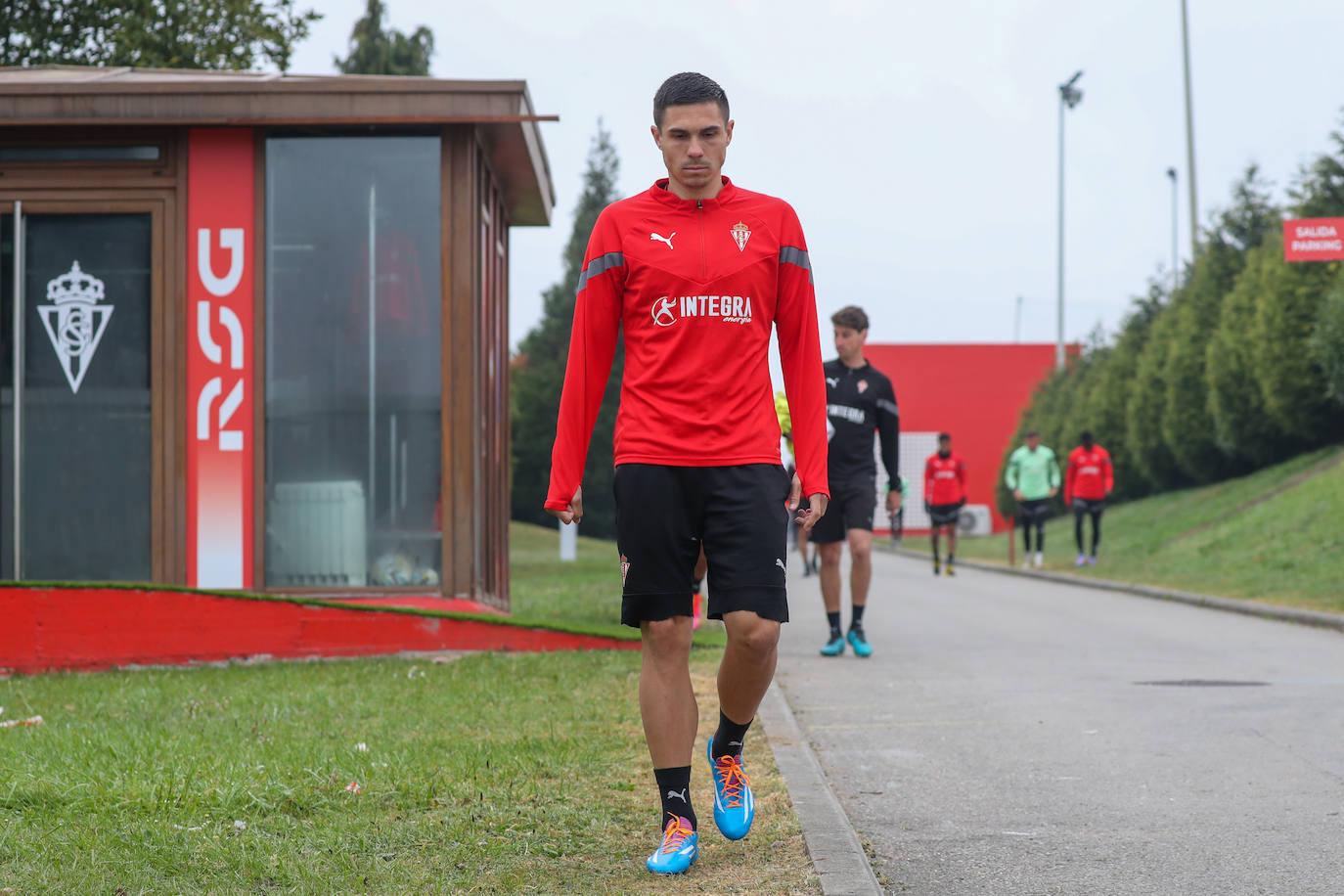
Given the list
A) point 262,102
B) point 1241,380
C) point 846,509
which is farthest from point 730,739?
point 1241,380

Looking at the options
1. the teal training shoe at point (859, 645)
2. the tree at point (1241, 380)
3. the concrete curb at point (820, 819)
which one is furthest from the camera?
the tree at point (1241, 380)

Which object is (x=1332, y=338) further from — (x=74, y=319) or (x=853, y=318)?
(x=74, y=319)

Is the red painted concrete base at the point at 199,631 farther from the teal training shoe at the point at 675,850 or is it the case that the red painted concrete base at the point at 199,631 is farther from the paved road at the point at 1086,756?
the teal training shoe at the point at 675,850

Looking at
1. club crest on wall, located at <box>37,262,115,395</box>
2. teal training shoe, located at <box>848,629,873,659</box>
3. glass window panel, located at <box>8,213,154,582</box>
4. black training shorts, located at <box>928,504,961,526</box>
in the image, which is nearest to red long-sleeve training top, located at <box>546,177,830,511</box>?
teal training shoe, located at <box>848,629,873,659</box>

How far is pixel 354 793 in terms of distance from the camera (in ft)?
17.7

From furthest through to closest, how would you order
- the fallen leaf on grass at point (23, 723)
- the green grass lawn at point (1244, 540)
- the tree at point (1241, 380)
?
the tree at point (1241, 380) < the green grass lawn at point (1244, 540) < the fallen leaf on grass at point (23, 723)

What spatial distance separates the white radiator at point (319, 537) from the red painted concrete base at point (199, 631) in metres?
1.47

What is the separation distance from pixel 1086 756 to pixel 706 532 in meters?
2.81

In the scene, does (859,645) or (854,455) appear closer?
(854,455)

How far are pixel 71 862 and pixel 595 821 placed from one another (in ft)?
4.67

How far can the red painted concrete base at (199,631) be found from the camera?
31.8ft

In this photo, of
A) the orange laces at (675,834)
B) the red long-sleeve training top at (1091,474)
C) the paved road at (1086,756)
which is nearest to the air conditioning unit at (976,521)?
the red long-sleeve training top at (1091,474)

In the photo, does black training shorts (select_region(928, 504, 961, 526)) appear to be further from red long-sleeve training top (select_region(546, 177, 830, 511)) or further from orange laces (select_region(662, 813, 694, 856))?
orange laces (select_region(662, 813, 694, 856))

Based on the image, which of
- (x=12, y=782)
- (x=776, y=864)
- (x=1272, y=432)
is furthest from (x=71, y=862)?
(x=1272, y=432)
